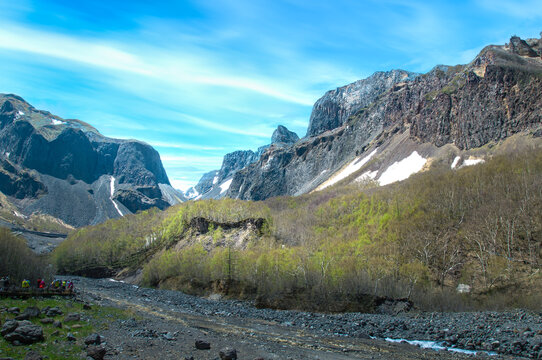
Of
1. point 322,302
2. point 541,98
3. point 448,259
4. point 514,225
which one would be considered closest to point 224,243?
point 322,302

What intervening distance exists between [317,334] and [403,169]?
14567 centimetres

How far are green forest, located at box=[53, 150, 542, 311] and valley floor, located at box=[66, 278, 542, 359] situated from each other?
9890 millimetres

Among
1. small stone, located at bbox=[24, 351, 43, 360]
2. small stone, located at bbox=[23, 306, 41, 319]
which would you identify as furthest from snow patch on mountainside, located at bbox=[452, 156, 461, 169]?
small stone, located at bbox=[24, 351, 43, 360]

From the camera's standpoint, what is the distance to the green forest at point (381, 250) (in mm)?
55406

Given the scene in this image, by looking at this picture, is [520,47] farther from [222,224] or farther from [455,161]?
[222,224]

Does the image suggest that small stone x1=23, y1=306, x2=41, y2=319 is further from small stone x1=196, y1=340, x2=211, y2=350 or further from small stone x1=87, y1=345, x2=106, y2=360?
small stone x1=196, y1=340, x2=211, y2=350

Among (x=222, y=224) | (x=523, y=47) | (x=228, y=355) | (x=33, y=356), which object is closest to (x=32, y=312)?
(x=33, y=356)

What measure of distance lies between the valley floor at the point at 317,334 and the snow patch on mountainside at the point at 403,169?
123980 millimetres

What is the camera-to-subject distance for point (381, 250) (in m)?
75.1

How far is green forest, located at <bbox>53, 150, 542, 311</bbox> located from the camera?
182 feet

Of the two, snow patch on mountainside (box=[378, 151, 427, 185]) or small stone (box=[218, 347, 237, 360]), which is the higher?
snow patch on mountainside (box=[378, 151, 427, 185])

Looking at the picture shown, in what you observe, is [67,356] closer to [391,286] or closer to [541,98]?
[391,286]

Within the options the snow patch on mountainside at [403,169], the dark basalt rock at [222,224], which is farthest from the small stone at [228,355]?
the snow patch on mountainside at [403,169]

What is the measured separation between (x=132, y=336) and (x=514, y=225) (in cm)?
6899
